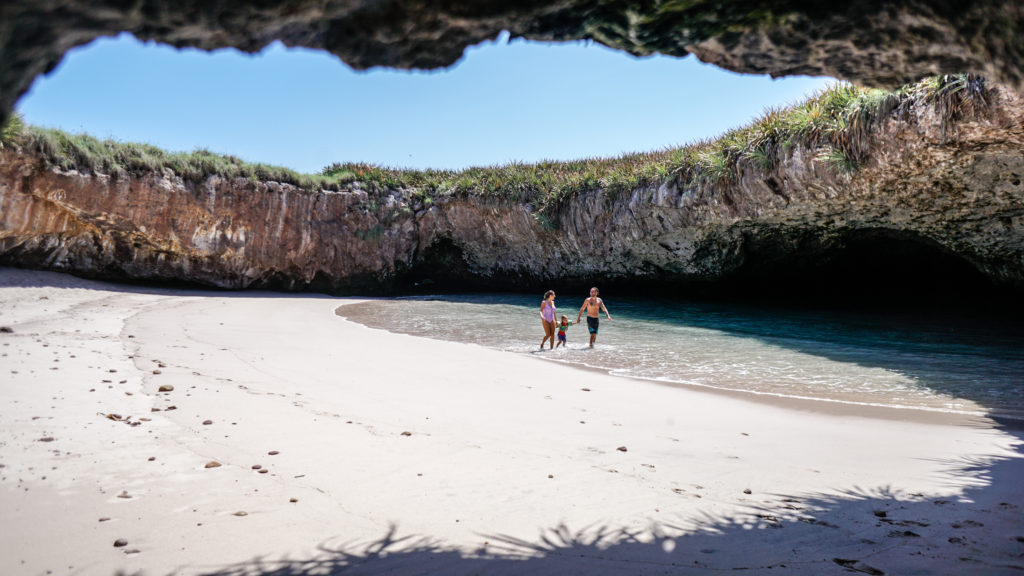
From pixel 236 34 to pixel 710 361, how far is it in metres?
8.13

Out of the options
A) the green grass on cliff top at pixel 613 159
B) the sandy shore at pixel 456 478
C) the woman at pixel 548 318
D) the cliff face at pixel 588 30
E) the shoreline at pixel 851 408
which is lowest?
the sandy shore at pixel 456 478

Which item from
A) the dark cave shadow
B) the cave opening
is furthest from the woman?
the cave opening

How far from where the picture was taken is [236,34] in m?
1.75

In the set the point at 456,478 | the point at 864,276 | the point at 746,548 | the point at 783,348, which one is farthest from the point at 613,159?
the point at 746,548

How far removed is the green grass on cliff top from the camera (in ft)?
29.5

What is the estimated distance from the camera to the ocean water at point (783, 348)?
6457 millimetres

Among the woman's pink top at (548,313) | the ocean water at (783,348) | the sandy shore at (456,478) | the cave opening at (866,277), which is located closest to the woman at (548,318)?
the woman's pink top at (548,313)

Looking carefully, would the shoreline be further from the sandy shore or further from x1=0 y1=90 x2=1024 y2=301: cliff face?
x1=0 y1=90 x2=1024 y2=301: cliff face

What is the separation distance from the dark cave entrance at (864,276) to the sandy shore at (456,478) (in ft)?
34.5

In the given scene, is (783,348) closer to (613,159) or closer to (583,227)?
(583,227)

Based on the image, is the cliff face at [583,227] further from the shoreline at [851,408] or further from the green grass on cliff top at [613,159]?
the shoreline at [851,408]

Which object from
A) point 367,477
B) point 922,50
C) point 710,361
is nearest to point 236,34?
point 367,477

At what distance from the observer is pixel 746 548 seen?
98.6 inches

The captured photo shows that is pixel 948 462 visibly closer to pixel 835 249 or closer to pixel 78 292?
pixel 835 249
